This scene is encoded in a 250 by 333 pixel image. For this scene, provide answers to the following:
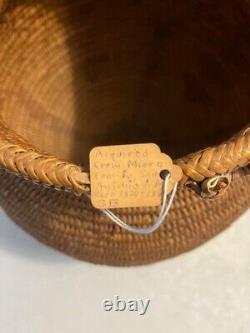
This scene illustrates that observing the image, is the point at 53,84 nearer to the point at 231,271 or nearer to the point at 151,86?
the point at 151,86

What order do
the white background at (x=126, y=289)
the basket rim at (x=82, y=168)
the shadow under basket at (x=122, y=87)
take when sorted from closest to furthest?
the basket rim at (x=82, y=168), the shadow under basket at (x=122, y=87), the white background at (x=126, y=289)

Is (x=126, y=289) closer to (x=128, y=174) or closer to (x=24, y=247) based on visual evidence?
(x=24, y=247)

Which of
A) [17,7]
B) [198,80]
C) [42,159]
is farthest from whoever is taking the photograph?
[198,80]

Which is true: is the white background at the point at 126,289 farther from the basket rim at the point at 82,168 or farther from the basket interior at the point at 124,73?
the basket rim at the point at 82,168

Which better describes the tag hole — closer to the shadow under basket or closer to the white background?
the shadow under basket

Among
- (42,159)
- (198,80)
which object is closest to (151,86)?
(198,80)

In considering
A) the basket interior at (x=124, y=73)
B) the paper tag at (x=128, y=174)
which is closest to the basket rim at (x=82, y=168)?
the paper tag at (x=128, y=174)

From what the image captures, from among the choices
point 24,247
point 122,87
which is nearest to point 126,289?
point 24,247

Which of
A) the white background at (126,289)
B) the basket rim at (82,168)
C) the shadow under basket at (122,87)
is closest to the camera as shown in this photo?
the basket rim at (82,168)
